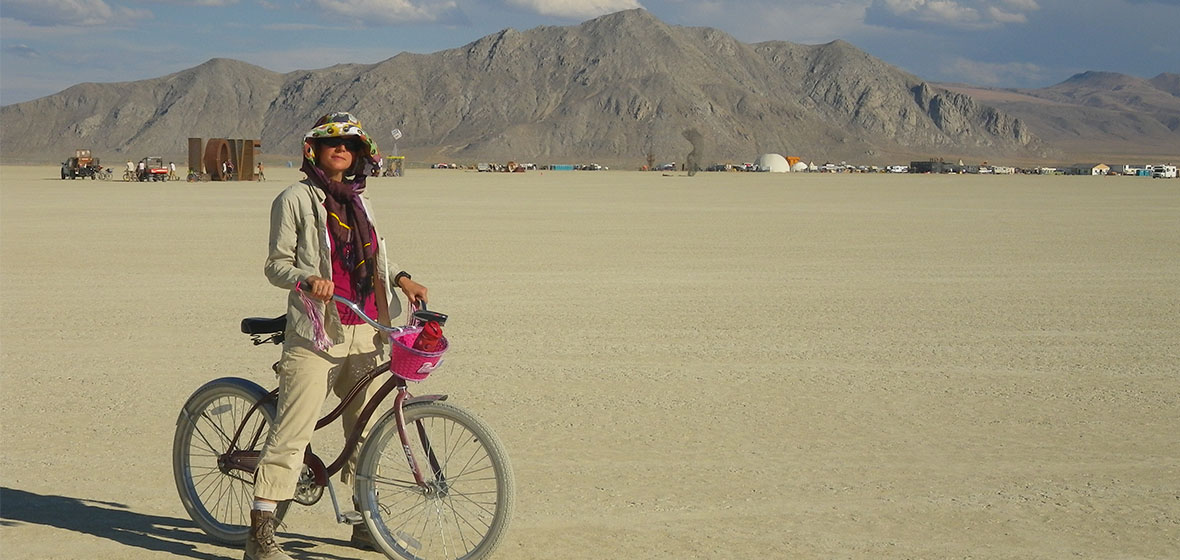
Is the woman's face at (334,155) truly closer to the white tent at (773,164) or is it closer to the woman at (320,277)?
the woman at (320,277)

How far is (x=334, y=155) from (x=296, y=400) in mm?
1061

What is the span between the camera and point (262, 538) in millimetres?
5387

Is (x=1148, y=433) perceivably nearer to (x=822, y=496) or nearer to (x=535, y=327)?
(x=822, y=496)

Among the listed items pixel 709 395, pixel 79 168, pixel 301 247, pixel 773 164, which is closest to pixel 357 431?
pixel 301 247

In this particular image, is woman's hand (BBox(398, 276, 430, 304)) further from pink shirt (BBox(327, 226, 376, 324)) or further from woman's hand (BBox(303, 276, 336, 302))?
woman's hand (BBox(303, 276, 336, 302))

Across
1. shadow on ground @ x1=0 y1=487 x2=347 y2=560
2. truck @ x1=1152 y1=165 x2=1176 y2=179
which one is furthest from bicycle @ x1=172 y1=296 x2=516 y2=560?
truck @ x1=1152 y1=165 x2=1176 y2=179

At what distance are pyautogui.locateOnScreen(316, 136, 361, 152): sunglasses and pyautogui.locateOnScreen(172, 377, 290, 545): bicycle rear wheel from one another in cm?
121

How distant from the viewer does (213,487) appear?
6098 mm

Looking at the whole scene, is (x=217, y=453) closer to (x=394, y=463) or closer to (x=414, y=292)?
(x=394, y=463)

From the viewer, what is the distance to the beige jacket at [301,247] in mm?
5156

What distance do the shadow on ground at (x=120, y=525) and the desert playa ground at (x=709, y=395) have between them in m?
0.02

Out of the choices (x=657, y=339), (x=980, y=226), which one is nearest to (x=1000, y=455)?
(x=657, y=339)

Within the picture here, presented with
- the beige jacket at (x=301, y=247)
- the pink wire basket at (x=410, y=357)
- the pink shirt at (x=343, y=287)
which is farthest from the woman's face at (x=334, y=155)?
the pink wire basket at (x=410, y=357)

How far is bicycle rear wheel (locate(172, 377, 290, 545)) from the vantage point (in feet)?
18.7
